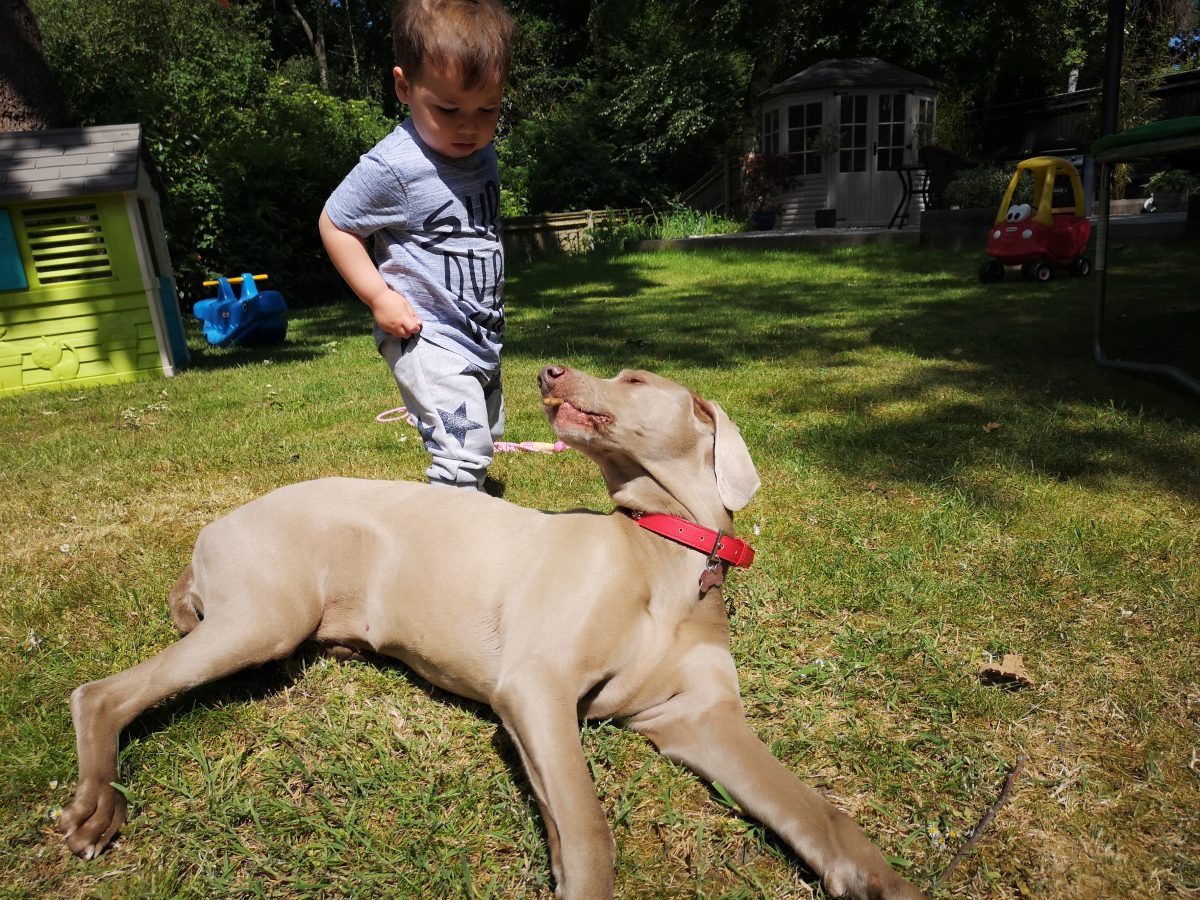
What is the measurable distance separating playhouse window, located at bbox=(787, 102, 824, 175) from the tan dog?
19.0 metres

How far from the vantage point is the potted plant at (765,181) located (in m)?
19.5

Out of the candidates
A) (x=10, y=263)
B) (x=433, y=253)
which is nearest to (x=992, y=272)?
(x=433, y=253)

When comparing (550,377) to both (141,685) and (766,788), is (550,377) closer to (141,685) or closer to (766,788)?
(766,788)

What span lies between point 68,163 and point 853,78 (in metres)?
16.5

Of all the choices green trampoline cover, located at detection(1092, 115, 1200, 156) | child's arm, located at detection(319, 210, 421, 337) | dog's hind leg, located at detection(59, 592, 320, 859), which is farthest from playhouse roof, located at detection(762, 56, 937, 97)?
dog's hind leg, located at detection(59, 592, 320, 859)

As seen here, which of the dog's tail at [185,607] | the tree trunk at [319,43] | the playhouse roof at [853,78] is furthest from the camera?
the tree trunk at [319,43]

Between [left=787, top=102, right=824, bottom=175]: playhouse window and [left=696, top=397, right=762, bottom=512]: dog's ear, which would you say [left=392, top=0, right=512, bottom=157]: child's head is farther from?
[left=787, top=102, right=824, bottom=175]: playhouse window

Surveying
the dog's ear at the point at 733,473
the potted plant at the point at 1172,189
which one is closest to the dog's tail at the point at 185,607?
the dog's ear at the point at 733,473

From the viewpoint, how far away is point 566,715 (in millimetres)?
1912

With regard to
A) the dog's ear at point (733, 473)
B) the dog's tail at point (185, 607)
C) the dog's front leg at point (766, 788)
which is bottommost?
the dog's front leg at point (766, 788)

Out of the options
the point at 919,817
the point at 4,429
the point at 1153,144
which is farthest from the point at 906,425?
the point at 4,429

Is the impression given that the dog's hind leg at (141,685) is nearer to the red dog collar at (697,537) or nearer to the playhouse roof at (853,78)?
the red dog collar at (697,537)

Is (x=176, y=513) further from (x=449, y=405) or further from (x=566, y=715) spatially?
(x=566, y=715)

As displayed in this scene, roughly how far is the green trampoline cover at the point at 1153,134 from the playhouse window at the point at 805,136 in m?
15.1
